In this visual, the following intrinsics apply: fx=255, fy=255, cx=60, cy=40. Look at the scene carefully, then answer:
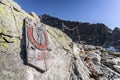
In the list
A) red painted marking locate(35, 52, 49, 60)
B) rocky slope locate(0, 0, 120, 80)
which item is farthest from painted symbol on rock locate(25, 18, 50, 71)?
rocky slope locate(0, 0, 120, 80)

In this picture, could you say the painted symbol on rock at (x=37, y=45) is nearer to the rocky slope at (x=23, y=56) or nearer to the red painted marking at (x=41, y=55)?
the red painted marking at (x=41, y=55)

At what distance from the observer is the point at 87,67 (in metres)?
19.5

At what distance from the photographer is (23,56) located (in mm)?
13289

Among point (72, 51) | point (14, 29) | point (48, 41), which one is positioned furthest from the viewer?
point (72, 51)

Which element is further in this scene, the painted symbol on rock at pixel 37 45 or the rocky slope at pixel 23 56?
the painted symbol on rock at pixel 37 45

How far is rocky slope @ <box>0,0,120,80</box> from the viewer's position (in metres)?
12.6

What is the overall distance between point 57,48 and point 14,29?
157 inches

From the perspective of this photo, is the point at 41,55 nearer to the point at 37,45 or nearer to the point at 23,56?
the point at 37,45

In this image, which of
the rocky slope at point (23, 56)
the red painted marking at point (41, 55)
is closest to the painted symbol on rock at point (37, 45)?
the red painted marking at point (41, 55)

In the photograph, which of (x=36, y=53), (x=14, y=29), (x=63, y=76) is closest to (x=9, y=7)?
(x=14, y=29)

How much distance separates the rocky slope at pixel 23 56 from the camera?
12.6 meters

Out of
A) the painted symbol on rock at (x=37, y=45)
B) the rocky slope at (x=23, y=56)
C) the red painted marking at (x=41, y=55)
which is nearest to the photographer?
the rocky slope at (x=23, y=56)

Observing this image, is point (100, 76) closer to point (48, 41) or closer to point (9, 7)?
point (48, 41)

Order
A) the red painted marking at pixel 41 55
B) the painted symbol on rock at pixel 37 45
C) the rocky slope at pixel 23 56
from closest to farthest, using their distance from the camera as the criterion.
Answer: the rocky slope at pixel 23 56, the painted symbol on rock at pixel 37 45, the red painted marking at pixel 41 55
